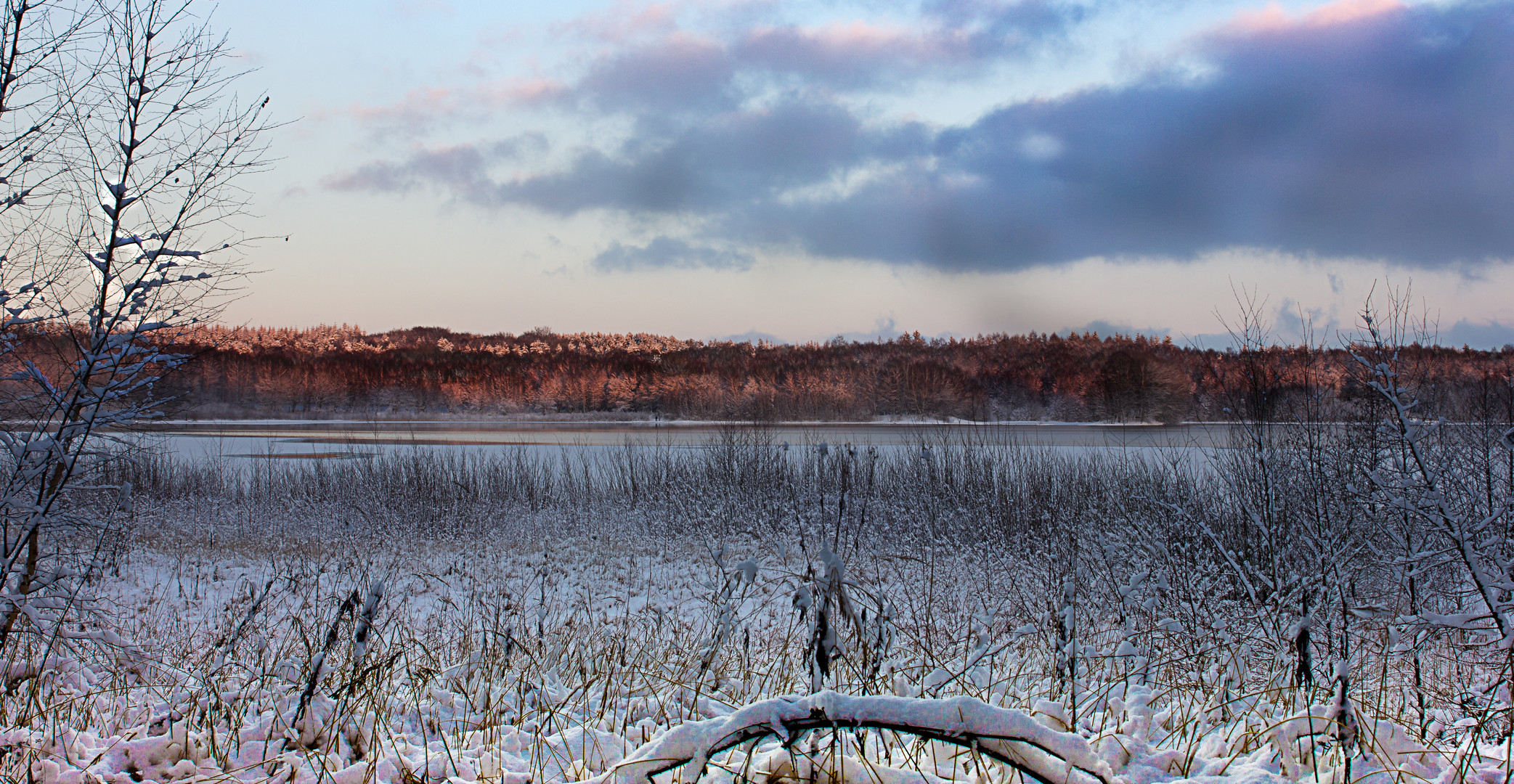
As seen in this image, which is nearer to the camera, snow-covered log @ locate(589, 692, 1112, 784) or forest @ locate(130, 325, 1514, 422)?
snow-covered log @ locate(589, 692, 1112, 784)

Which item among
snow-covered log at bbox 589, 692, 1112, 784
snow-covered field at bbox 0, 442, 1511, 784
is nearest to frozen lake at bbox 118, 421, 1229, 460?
snow-covered field at bbox 0, 442, 1511, 784

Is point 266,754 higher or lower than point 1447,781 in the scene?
lower

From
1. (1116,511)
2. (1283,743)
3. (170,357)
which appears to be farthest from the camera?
(1116,511)

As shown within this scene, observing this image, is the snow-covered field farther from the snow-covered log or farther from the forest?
the forest

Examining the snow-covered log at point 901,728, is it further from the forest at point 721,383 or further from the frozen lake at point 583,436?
the forest at point 721,383

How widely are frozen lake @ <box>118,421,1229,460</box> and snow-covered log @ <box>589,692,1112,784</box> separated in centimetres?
1600

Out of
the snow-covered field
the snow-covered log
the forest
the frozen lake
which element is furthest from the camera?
the forest

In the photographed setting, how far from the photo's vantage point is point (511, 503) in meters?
14.5

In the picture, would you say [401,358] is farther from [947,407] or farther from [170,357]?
[170,357]

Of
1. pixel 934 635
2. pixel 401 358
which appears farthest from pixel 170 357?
pixel 401 358

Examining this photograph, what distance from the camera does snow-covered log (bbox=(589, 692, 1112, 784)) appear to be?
101 centimetres

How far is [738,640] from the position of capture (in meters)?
5.90

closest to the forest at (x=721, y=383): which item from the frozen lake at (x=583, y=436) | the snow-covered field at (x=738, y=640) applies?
the frozen lake at (x=583, y=436)

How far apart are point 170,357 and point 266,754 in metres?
3.18
